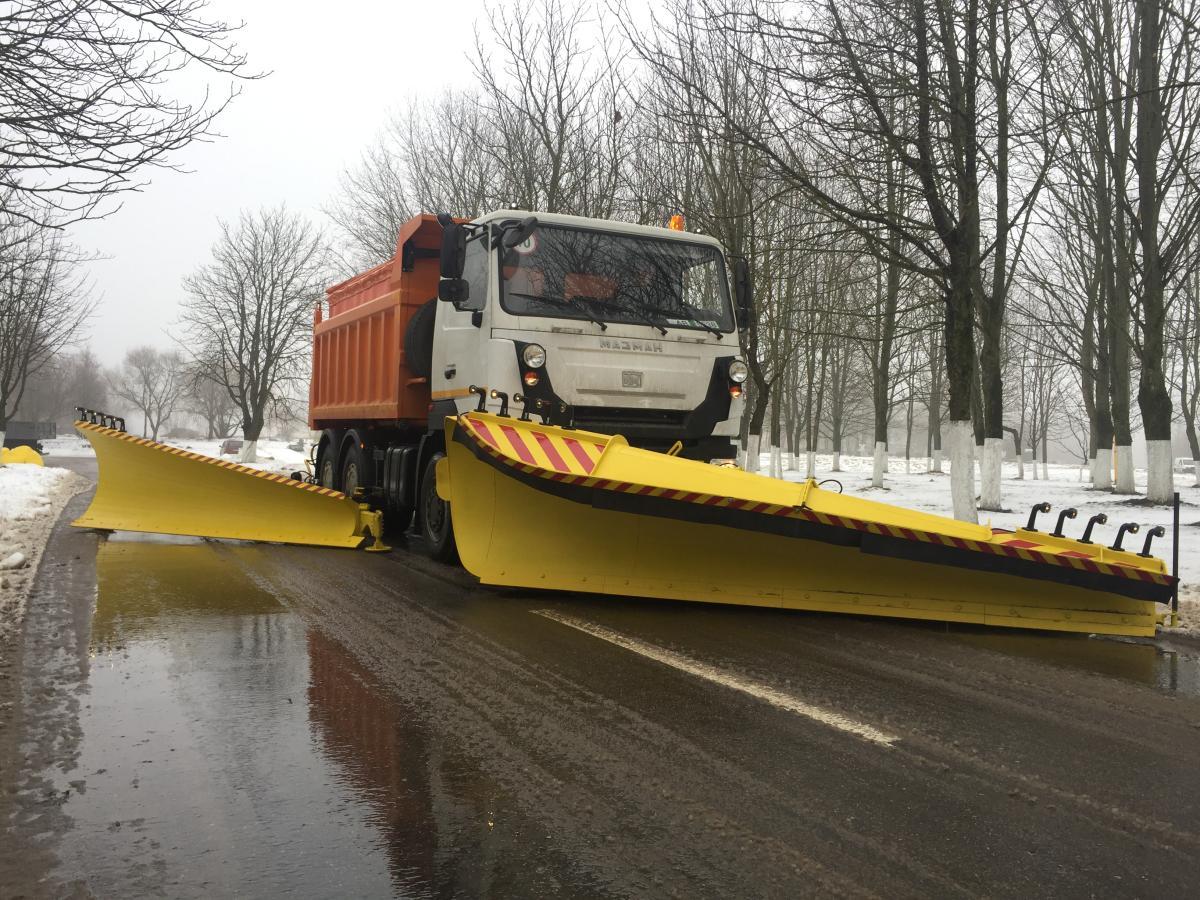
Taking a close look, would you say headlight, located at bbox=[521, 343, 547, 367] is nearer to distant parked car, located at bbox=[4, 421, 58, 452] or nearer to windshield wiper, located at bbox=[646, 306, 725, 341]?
windshield wiper, located at bbox=[646, 306, 725, 341]

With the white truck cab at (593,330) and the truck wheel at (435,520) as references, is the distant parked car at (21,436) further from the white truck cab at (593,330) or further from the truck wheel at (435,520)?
the white truck cab at (593,330)

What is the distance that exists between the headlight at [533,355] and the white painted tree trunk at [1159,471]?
1248cm

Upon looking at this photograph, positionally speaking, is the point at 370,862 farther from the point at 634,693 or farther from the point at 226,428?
the point at 226,428

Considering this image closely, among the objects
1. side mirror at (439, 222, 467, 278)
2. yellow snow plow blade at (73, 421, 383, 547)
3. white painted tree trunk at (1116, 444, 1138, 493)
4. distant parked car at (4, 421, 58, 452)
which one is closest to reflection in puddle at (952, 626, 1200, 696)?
side mirror at (439, 222, 467, 278)

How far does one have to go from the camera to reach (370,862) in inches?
102

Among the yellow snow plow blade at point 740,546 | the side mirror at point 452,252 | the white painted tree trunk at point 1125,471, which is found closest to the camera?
the yellow snow plow blade at point 740,546

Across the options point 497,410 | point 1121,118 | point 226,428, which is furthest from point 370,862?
point 226,428

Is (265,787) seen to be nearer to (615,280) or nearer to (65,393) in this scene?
(615,280)

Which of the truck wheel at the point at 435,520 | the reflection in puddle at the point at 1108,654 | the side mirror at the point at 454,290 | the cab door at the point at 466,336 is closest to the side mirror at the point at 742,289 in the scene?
the cab door at the point at 466,336

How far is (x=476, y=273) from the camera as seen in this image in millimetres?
7750

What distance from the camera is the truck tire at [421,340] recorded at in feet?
29.2

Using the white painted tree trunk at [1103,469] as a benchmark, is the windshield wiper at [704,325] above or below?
above

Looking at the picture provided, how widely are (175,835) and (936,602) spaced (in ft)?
15.0

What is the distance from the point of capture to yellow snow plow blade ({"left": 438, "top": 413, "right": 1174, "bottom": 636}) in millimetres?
5508
